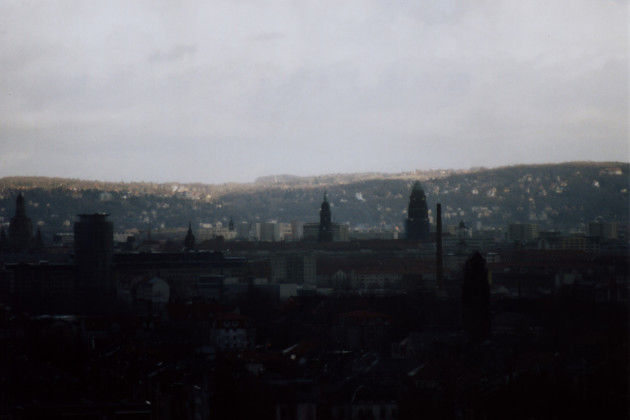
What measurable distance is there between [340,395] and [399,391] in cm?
108

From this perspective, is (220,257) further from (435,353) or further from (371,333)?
(435,353)

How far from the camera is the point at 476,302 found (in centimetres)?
4109

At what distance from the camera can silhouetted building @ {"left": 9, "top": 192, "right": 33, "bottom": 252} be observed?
74.8 metres

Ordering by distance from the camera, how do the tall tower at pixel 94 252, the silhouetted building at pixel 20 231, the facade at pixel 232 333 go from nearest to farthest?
the facade at pixel 232 333 < the tall tower at pixel 94 252 < the silhouetted building at pixel 20 231

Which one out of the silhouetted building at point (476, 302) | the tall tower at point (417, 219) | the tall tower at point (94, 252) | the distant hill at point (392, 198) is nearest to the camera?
the silhouetted building at point (476, 302)

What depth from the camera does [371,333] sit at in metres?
40.6

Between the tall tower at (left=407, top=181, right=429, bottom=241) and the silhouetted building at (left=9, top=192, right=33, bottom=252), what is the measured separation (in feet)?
95.4

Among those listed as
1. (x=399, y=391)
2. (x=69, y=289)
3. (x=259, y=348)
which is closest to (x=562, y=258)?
(x=69, y=289)

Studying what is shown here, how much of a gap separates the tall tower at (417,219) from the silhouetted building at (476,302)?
55635mm

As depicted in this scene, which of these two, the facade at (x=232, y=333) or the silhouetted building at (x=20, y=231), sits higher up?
the silhouetted building at (x=20, y=231)

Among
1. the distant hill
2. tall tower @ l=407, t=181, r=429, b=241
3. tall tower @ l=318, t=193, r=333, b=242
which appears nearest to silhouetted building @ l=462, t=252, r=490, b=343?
the distant hill

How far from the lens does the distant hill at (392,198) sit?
347ft

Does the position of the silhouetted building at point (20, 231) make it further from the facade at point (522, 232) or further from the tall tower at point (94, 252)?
the facade at point (522, 232)

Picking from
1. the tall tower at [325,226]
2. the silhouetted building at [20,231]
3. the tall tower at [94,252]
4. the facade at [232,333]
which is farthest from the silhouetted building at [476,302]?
the tall tower at [325,226]
